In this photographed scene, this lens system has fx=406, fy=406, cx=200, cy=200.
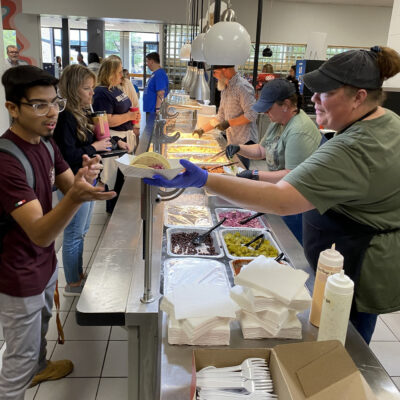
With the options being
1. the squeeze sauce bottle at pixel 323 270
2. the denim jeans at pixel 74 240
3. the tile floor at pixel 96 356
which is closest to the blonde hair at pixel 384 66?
the squeeze sauce bottle at pixel 323 270

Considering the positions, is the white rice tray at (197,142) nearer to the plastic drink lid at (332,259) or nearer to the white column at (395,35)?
the white column at (395,35)

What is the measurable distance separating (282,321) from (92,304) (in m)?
0.70

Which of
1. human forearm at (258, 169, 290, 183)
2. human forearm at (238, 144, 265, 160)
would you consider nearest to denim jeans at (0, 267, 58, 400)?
human forearm at (258, 169, 290, 183)

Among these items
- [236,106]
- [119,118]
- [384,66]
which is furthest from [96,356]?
[236,106]

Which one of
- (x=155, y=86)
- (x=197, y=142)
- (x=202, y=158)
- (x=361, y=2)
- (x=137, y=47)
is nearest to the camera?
(x=202, y=158)

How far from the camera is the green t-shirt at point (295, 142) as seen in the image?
230cm

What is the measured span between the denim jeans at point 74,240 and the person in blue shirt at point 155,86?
4644 mm

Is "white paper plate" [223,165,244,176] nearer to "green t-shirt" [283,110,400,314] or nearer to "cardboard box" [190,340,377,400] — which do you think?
"green t-shirt" [283,110,400,314]

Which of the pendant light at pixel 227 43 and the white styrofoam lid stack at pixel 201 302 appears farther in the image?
the pendant light at pixel 227 43

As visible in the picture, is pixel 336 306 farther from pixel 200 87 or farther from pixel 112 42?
pixel 112 42

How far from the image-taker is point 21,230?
1.64 metres

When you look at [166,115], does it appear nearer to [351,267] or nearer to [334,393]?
[351,267]

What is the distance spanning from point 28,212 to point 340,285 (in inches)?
43.7

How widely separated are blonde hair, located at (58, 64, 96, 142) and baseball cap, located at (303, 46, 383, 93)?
1976mm
